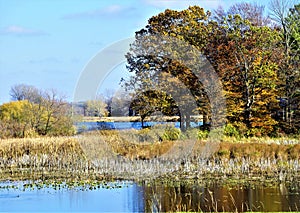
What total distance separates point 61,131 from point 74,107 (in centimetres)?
176

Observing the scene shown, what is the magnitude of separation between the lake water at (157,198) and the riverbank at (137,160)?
69.3 inches

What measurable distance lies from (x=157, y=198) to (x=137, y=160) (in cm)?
716

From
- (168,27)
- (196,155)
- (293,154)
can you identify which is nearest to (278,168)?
(293,154)

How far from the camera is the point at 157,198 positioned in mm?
15695

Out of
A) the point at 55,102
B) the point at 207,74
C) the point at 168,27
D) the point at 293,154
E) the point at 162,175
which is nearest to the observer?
the point at 162,175

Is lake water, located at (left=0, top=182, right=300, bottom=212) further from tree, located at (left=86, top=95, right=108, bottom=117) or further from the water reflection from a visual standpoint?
tree, located at (left=86, top=95, right=108, bottom=117)

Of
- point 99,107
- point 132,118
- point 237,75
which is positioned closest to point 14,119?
point 99,107

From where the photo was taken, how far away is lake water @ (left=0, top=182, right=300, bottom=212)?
14656mm

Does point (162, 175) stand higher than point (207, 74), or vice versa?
point (207, 74)

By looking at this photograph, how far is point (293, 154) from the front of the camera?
22188 millimetres

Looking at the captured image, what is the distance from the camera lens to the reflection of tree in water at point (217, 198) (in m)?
14.4

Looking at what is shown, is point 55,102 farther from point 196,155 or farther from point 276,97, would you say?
point 196,155

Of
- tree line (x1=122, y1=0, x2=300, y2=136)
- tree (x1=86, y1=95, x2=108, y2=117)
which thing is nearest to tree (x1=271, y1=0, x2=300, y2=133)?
tree line (x1=122, y1=0, x2=300, y2=136)

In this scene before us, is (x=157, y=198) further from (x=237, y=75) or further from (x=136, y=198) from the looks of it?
(x=237, y=75)
